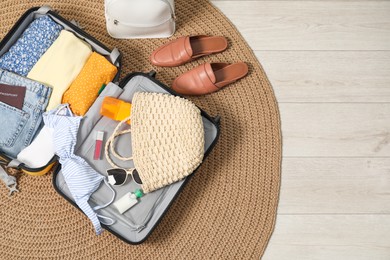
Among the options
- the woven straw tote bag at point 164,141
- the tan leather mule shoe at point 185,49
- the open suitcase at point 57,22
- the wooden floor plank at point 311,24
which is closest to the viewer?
the woven straw tote bag at point 164,141

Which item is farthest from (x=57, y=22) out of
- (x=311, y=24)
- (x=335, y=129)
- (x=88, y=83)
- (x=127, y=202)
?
(x=335, y=129)

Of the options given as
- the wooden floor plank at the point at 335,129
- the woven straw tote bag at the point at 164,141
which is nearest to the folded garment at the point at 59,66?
the woven straw tote bag at the point at 164,141

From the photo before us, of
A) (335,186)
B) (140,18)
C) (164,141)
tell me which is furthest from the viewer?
(335,186)

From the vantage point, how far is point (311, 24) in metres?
1.37

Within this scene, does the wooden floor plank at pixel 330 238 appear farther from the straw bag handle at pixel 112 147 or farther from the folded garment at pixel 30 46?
the folded garment at pixel 30 46

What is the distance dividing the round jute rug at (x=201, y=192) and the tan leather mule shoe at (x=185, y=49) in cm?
3

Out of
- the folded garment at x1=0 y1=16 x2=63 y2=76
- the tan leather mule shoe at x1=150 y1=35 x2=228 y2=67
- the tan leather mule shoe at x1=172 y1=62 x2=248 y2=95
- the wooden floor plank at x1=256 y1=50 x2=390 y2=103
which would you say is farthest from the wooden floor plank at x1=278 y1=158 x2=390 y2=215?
the folded garment at x1=0 y1=16 x2=63 y2=76

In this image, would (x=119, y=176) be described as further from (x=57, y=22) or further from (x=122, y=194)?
(x=57, y=22)

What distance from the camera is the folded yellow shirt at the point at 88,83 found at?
1.10 meters

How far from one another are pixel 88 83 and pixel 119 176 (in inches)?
10.8

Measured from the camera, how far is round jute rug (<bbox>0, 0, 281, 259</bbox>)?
118cm

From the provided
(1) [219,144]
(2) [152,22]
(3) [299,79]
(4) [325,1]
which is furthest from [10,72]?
(4) [325,1]

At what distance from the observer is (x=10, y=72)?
1112 mm

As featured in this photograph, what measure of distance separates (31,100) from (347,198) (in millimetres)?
995
